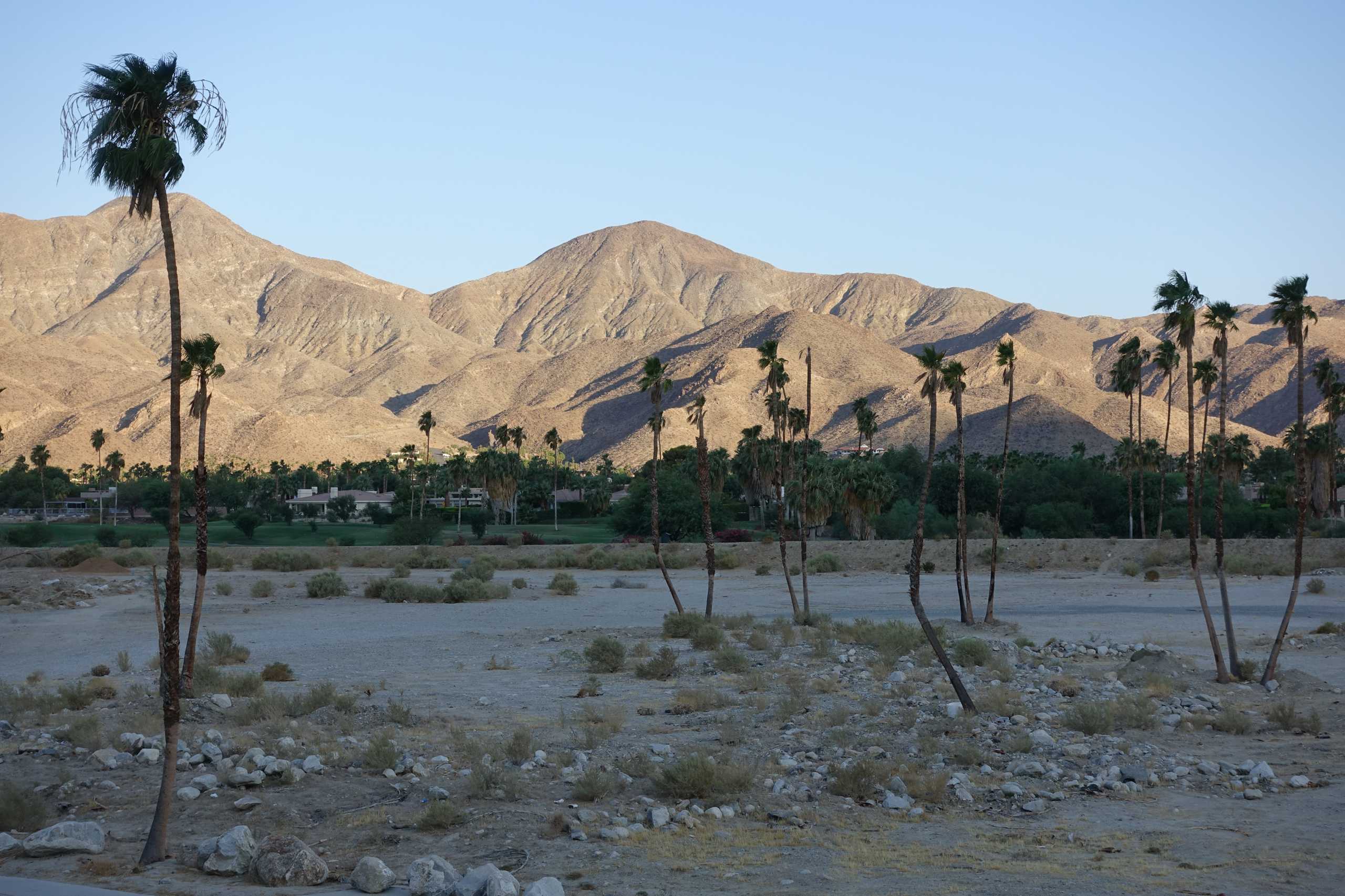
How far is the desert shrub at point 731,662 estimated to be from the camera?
2511 centimetres

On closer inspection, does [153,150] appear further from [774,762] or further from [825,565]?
[825,565]

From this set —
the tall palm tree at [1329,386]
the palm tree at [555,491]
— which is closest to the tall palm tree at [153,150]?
the tall palm tree at [1329,386]

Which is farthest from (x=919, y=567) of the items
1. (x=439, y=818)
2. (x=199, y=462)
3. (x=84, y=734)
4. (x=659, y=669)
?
(x=84, y=734)

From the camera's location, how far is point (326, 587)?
50.5m

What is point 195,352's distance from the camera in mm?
25797

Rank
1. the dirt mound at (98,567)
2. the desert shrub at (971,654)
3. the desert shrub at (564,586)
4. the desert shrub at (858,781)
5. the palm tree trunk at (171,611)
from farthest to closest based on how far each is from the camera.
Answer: the dirt mound at (98,567) → the desert shrub at (564,586) → the desert shrub at (971,654) → the desert shrub at (858,781) → the palm tree trunk at (171,611)

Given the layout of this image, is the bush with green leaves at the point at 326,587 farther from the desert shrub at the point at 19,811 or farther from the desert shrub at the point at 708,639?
the desert shrub at the point at 19,811

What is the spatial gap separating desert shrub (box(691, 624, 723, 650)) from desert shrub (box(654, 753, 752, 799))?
15181 millimetres

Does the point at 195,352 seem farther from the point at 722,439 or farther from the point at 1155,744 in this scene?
the point at 722,439

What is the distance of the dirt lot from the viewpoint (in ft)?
37.9

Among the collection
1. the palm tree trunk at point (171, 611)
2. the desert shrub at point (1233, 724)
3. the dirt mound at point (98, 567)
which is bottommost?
the dirt mound at point (98, 567)

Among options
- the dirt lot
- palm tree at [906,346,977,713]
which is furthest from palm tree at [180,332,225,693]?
palm tree at [906,346,977,713]

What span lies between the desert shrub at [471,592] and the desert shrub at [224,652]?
1824cm

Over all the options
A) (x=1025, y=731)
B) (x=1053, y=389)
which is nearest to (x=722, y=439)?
(x=1053, y=389)
